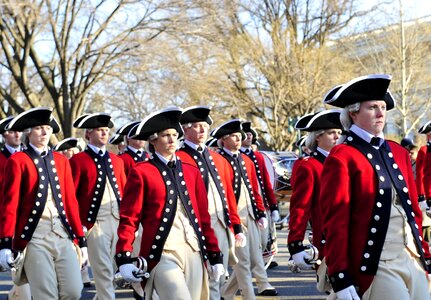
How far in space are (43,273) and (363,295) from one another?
3.14 m

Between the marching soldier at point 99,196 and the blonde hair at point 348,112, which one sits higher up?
the blonde hair at point 348,112

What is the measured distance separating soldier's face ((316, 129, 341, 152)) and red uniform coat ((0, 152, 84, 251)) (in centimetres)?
219

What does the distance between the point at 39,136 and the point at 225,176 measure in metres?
2.33

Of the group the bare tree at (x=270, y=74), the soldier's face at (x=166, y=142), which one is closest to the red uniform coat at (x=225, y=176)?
the soldier's face at (x=166, y=142)

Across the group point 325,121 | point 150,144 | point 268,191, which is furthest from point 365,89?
point 268,191

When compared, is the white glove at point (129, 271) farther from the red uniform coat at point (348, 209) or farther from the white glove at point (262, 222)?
the white glove at point (262, 222)

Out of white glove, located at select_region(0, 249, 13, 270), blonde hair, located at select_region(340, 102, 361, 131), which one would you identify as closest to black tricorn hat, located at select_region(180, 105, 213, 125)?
white glove, located at select_region(0, 249, 13, 270)

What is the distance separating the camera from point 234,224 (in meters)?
9.12

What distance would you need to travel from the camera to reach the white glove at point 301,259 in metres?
6.75

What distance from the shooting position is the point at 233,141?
10.6m

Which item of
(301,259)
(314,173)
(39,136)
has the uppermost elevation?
(39,136)

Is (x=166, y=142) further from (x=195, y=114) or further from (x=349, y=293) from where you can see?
(x=349, y=293)

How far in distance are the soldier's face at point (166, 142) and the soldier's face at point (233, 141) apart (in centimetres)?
380

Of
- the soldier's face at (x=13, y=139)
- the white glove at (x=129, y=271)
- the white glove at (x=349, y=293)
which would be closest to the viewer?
the white glove at (x=349, y=293)
